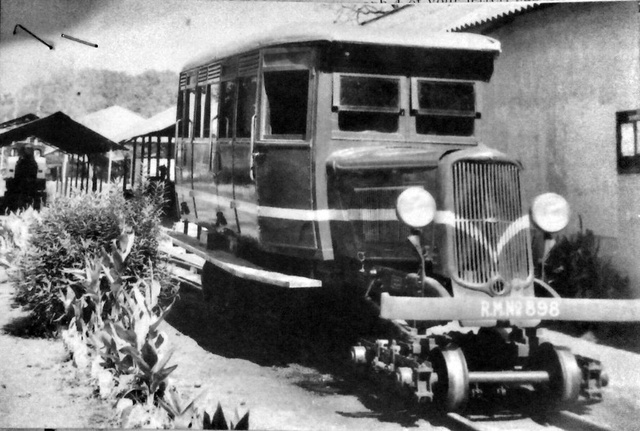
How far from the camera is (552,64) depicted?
593 cm

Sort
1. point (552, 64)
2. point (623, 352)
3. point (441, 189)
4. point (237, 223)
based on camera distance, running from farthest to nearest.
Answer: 1. point (552, 64)
2. point (237, 223)
3. point (623, 352)
4. point (441, 189)

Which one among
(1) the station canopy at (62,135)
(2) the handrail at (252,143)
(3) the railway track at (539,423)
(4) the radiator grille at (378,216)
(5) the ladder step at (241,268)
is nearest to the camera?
(3) the railway track at (539,423)

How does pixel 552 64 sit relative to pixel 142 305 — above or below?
above

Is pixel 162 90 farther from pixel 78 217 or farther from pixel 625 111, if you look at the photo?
pixel 625 111

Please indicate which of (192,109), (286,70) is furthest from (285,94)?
(192,109)

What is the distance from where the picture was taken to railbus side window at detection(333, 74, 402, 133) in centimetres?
455

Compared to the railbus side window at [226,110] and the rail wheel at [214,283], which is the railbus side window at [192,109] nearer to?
the railbus side window at [226,110]

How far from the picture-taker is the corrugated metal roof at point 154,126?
494 centimetres

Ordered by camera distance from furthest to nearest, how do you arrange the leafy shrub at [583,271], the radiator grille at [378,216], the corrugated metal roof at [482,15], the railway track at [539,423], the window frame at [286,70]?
1. the corrugated metal roof at [482,15]
2. the leafy shrub at [583,271]
3. the window frame at [286,70]
4. the radiator grille at [378,216]
5. the railway track at [539,423]

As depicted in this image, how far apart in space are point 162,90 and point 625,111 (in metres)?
3.80

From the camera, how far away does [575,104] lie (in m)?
5.58

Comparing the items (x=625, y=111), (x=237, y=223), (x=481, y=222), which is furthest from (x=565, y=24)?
(x=237, y=223)

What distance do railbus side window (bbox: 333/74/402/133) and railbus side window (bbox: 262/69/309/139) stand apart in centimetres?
25

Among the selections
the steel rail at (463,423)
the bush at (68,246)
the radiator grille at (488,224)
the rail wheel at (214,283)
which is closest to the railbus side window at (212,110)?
the bush at (68,246)
